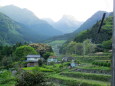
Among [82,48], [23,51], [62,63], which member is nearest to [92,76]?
[62,63]

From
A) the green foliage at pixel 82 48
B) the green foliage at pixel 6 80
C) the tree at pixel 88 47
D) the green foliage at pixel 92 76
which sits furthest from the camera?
the green foliage at pixel 82 48

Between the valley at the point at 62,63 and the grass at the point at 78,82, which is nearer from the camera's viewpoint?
the valley at the point at 62,63

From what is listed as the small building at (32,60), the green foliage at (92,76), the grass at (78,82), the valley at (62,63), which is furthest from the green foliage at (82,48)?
the grass at (78,82)

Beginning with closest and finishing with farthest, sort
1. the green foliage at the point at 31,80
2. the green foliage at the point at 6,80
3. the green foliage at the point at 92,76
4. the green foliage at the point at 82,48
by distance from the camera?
the green foliage at the point at 31,80
the green foliage at the point at 92,76
the green foliage at the point at 6,80
the green foliage at the point at 82,48

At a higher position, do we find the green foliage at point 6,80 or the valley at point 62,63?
the valley at point 62,63

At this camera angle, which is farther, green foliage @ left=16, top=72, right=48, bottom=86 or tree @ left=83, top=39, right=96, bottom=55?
tree @ left=83, top=39, right=96, bottom=55

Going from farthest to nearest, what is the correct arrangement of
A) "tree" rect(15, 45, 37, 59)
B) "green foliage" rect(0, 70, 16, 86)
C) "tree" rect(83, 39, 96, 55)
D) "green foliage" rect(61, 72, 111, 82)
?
"tree" rect(15, 45, 37, 59) → "tree" rect(83, 39, 96, 55) → "green foliage" rect(0, 70, 16, 86) → "green foliage" rect(61, 72, 111, 82)

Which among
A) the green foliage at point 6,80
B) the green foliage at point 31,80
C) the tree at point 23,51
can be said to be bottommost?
the green foliage at point 6,80

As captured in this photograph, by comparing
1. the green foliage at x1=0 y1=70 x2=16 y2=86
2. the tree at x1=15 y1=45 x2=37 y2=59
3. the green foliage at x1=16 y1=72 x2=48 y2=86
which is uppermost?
the tree at x1=15 y1=45 x2=37 y2=59

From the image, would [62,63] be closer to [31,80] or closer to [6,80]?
[6,80]

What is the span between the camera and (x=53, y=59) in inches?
1690

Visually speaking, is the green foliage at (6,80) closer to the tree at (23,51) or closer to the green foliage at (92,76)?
the green foliage at (92,76)

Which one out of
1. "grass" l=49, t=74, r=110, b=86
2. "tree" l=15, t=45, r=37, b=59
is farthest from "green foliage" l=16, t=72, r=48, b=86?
"tree" l=15, t=45, r=37, b=59

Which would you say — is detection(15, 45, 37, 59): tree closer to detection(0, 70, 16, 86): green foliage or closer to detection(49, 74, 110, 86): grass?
detection(0, 70, 16, 86): green foliage
